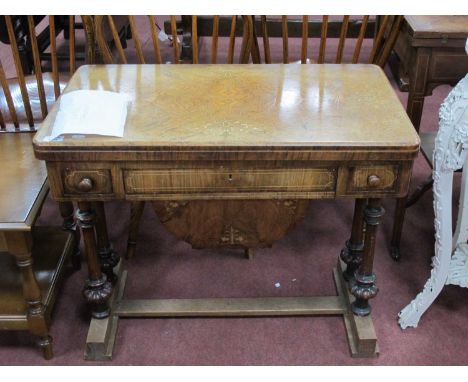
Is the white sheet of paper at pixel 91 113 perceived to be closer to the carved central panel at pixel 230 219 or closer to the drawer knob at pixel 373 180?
the carved central panel at pixel 230 219

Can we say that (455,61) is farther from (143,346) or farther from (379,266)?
(143,346)

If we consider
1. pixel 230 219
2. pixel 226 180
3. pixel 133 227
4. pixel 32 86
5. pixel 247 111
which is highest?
pixel 247 111

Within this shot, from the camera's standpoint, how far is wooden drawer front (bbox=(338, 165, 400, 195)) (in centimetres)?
129

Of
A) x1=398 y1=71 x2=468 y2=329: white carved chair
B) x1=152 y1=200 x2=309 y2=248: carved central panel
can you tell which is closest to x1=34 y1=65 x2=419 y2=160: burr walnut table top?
x1=398 y1=71 x2=468 y2=329: white carved chair

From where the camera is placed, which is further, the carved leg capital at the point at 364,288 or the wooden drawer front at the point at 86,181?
the carved leg capital at the point at 364,288

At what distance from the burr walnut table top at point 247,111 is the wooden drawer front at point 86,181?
5 centimetres

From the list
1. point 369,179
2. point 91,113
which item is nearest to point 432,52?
point 369,179

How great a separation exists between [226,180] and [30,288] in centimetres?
64

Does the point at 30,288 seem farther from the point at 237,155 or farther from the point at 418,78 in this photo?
the point at 418,78

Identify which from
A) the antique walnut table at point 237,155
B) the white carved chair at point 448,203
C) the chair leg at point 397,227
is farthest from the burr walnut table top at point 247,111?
the chair leg at point 397,227

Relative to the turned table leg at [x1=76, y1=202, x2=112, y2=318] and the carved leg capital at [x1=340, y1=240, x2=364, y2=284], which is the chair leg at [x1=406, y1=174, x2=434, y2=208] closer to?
the carved leg capital at [x1=340, y1=240, x2=364, y2=284]

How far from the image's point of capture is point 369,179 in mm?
1291

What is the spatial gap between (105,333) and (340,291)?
771mm

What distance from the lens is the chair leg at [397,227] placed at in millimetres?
1948
